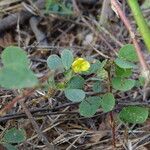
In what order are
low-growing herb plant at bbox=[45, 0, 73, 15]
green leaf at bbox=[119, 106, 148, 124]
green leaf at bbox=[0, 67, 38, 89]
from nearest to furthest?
green leaf at bbox=[0, 67, 38, 89], green leaf at bbox=[119, 106, 148, 124], low-growing herb plant at bbox=[45, 0, 73, 15]

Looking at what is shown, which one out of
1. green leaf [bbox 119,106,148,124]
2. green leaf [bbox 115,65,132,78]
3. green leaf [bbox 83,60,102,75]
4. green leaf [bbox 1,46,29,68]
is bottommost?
green leaf [bbox 119,106,148,124]

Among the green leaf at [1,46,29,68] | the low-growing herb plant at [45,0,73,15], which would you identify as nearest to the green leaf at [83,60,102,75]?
the green leaf at [1,46,29,68]

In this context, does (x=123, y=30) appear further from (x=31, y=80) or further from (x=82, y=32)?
(x=31, y=80)

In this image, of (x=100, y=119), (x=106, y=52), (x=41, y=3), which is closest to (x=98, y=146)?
(x=100, y=119)

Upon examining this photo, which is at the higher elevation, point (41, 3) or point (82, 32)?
point (41, 3)

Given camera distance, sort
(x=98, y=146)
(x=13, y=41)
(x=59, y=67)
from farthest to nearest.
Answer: (x=13, y=41)
(x=98, y=146)
(x=59, y=67)

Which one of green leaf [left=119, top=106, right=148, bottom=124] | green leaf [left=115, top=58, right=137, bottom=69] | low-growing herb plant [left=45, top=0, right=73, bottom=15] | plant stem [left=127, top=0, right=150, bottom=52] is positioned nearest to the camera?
plant stem [left=127, top=0, right=150, bottom=52]

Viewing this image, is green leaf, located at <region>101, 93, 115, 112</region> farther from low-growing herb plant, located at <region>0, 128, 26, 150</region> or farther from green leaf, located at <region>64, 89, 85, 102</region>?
low-growing herb plant, located at <region>0, 128, 26, 150</region>

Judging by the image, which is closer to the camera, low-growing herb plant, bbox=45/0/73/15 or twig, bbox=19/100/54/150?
twig, bbox=19/100/54/150
